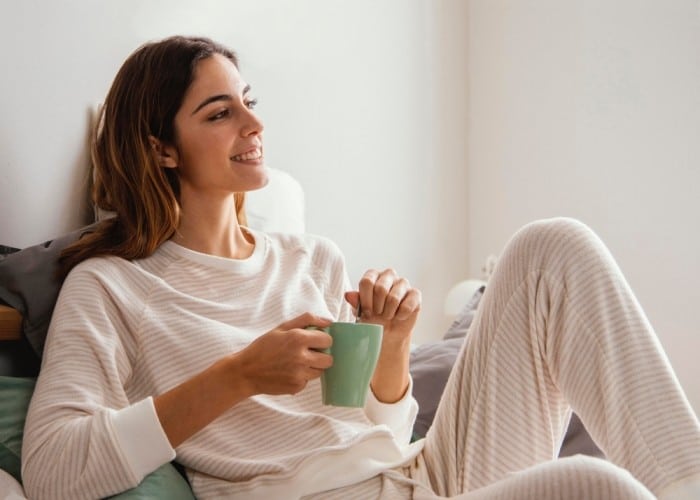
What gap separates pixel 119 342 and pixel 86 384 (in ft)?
0.34

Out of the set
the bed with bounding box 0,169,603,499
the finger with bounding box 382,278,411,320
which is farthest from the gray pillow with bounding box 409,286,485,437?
the finger with bounding box 382,278,411,320

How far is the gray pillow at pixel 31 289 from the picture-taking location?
1291mm

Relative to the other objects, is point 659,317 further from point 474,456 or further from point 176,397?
point 176,397

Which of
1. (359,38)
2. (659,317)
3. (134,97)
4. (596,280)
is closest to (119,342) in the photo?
(134,97)

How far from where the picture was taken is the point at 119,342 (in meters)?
1.24

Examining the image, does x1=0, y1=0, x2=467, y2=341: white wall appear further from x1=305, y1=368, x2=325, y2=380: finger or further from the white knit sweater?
x1=305, y1=368, x2=325, y2=380: finger

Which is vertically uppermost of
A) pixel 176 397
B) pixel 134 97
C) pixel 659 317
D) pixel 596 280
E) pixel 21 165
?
pixel 134 97

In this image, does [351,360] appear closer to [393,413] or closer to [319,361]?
[319,361]

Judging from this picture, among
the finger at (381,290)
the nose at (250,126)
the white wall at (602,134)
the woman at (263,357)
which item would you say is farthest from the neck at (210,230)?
the white wall at (602,134)

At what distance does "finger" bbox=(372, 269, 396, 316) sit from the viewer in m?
1.20

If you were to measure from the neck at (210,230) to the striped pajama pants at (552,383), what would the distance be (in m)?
0.44

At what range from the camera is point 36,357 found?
1.37 metres

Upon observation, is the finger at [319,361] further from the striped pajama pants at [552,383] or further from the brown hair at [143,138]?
the brown hair at [143,138]

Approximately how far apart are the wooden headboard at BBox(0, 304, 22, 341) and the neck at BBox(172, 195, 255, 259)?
10.6 inches
